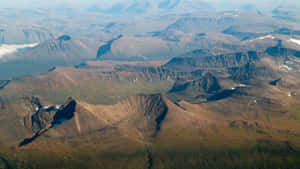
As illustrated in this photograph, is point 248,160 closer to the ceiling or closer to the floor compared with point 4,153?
closer to the floor

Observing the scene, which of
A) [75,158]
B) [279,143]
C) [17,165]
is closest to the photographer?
[17,165]

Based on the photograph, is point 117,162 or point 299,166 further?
point 117,162

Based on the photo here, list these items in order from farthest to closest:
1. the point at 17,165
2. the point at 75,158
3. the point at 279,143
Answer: the point at 279,143 < the point at 75,158 < the point at 17,165

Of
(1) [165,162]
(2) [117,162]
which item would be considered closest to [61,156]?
(2) [117,162]

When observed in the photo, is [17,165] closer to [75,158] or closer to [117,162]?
[75,158]

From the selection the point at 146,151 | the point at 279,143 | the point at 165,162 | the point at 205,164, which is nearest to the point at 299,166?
the point at 279,143

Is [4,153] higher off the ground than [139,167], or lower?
higher

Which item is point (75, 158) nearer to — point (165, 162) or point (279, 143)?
point (165, 162)

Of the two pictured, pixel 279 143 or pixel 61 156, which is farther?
pixel 279 143
